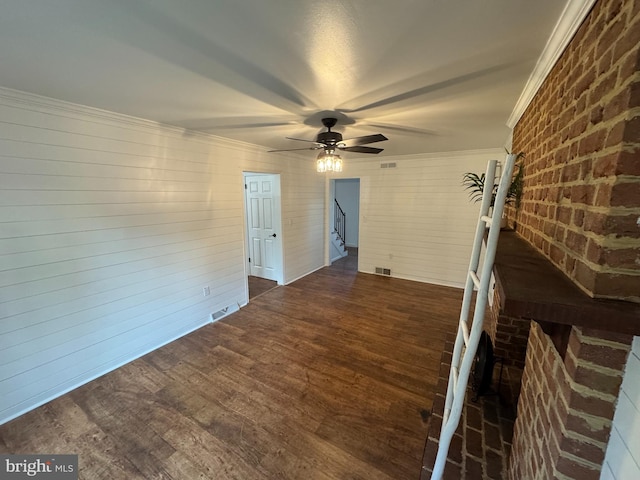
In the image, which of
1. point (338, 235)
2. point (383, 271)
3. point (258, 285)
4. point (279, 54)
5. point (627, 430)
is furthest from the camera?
point (338, 235)

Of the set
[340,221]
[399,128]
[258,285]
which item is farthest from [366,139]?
[340,221]

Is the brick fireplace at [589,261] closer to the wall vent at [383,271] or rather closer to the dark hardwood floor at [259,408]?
the dark hardwood floor at [259,408]

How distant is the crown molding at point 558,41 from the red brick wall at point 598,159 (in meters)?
0.03

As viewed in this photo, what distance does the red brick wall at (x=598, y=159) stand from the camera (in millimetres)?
700

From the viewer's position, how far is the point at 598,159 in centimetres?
82

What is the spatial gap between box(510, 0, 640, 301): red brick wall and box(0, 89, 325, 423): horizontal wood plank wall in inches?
132

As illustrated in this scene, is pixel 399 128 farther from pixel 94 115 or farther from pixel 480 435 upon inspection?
pixel 94 115

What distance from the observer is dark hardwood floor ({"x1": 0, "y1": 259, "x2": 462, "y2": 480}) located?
5.62ft

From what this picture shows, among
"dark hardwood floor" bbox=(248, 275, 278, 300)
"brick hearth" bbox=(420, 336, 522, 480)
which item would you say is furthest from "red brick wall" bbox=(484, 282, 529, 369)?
"dark hardwood floor" bbox=(248, 275, 278, 300)

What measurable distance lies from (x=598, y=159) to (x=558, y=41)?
88 cm

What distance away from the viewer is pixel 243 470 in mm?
1665

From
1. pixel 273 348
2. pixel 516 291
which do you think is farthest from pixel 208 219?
pixel 516 291

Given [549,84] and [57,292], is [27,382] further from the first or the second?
[549,84]

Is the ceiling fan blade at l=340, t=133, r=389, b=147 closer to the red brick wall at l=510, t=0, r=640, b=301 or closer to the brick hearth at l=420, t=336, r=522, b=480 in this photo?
the red brick wall at l=510, t=0, r=640, b=301
